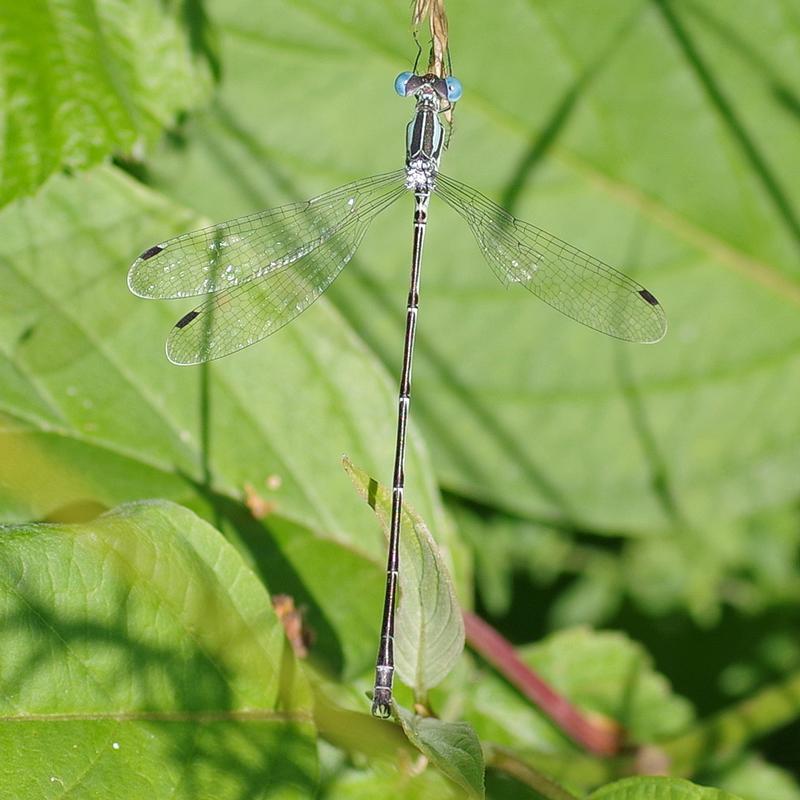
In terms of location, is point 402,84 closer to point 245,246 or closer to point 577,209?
point 245,246

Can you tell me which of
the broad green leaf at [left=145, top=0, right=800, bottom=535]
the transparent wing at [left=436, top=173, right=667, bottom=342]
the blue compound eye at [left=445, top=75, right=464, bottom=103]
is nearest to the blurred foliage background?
the broad green leaf at [left=145, top=0, right=800, bottom=535]

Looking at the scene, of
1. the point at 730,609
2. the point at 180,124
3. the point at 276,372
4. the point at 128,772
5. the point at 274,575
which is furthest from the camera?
the point at 730,609

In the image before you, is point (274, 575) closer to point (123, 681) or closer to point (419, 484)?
point (419, 484)

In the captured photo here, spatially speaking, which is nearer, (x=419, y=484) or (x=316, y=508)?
(x=316, y=508)

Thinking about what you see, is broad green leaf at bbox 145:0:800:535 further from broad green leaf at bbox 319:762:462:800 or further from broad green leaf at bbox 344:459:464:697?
broad green leaf at bbox 344:459:464:697

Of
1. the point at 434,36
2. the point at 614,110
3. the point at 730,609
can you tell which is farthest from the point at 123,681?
the point at 730,609

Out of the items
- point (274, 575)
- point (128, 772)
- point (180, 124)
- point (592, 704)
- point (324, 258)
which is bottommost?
point (128, 772)

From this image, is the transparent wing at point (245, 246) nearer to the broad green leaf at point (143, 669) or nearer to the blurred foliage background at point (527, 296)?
the blurred foliage background at point (527, 296)
